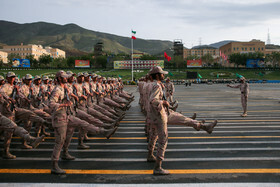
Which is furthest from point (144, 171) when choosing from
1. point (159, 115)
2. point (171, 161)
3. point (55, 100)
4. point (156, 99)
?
point (55, 100)

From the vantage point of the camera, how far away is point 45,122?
782cm

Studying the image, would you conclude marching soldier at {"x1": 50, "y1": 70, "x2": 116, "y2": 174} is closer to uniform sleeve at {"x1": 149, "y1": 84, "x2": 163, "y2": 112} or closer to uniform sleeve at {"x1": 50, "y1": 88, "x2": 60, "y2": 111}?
uniform sleeve at {"x1": 50, "y1": 88, "x2": 60, "y2": 111}

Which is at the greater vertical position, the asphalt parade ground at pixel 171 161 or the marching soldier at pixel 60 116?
the marching soldier at pixel 60 116

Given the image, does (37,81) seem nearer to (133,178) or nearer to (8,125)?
(8,125)

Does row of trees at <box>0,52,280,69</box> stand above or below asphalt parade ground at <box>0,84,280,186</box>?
above

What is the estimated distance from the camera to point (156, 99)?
5.08 metres

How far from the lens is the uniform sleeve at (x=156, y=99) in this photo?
16.4ft

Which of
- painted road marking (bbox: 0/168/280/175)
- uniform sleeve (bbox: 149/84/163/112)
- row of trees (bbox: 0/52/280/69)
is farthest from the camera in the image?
row of trees (bbox: 0/52/280/69)

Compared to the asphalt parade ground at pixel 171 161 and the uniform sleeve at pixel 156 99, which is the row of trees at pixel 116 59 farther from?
the uniform sleeve at pixel 156 99

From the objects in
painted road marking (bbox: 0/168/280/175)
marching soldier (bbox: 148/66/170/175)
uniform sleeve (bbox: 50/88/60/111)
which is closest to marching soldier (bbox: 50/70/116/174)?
uniform sleeve (bbox: 50/88/60/111)

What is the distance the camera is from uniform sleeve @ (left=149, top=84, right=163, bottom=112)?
197 inches

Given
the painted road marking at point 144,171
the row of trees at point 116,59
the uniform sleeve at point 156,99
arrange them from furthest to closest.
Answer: the row of trees at point 116,59 < the painted road marking at point 144,171 < the uniform sleeve at point 156,99

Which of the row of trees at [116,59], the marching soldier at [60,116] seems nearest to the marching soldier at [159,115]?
the marching soldier at [60,116]

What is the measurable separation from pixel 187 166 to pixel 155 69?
2.47 metres
